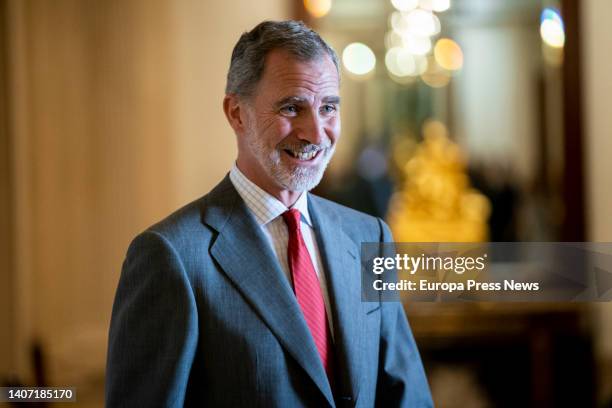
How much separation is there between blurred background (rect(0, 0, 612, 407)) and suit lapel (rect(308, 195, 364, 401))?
5.21ft

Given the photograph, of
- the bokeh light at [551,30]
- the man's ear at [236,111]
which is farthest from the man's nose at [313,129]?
the bokeh light at [551,30]

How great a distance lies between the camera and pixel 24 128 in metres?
2.67

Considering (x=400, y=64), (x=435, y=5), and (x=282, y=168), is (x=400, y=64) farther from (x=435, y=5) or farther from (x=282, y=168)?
(x=282, y=168)

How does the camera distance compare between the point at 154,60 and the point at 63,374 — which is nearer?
the point at 63,374

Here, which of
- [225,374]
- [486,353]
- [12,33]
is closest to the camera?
[225,374]

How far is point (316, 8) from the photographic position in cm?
305

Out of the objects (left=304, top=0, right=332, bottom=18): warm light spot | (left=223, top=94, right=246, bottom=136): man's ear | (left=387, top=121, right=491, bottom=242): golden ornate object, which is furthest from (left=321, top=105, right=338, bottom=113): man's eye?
(left=304, top=0, right=332, bottom=18): warm light spot

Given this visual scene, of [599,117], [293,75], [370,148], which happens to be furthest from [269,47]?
[599,117]

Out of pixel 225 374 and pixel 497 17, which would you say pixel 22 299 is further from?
pixel 497 17

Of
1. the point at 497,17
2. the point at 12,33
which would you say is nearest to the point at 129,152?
the point at 12,33

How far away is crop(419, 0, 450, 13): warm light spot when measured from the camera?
304cm

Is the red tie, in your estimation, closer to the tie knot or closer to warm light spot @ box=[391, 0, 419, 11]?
the tie knot

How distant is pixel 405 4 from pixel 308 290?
92.4 inches

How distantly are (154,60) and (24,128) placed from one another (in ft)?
1.90
